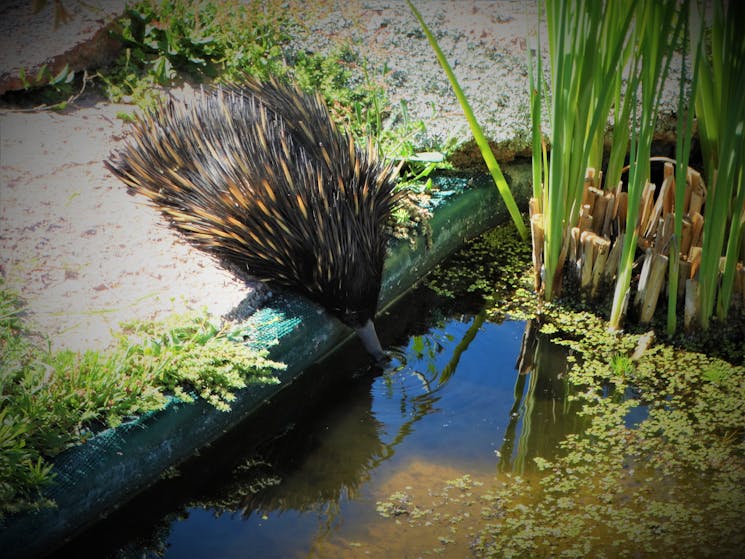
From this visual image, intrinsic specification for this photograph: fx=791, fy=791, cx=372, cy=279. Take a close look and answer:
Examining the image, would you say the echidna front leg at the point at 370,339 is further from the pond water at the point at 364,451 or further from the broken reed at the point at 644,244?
the broken reed at the point at 644,244

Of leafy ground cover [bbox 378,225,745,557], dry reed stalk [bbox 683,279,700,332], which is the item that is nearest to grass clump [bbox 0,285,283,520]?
leafy ground cover [bbox 378,225,745,557]

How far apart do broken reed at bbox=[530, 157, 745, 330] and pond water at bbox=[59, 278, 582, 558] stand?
1.34 ft

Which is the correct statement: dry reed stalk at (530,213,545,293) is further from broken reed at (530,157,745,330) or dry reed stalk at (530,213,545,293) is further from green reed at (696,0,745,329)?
green reed at (696,0,745,329)

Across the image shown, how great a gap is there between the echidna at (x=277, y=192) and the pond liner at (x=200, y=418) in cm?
22

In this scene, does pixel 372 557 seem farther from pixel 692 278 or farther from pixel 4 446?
pixel 692 278

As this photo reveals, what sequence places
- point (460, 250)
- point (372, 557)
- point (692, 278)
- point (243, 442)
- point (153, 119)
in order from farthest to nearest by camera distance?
1. point (460, 250)
2. point (153, 119)
3. point (692, 278)
4. point (243, 442)
5. point (372, 557)

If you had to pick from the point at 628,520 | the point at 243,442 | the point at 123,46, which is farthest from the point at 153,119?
the point at 628,520

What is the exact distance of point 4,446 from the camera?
2449 mm

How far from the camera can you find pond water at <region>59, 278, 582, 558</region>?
8.89 ft

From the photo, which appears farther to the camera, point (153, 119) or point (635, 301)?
point (153, 119)

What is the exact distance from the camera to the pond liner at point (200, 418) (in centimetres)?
252

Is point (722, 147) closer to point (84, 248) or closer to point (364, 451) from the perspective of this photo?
point (364, 451)

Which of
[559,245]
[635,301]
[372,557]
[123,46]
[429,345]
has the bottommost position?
[372,557]

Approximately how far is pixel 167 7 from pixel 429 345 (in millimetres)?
3333
